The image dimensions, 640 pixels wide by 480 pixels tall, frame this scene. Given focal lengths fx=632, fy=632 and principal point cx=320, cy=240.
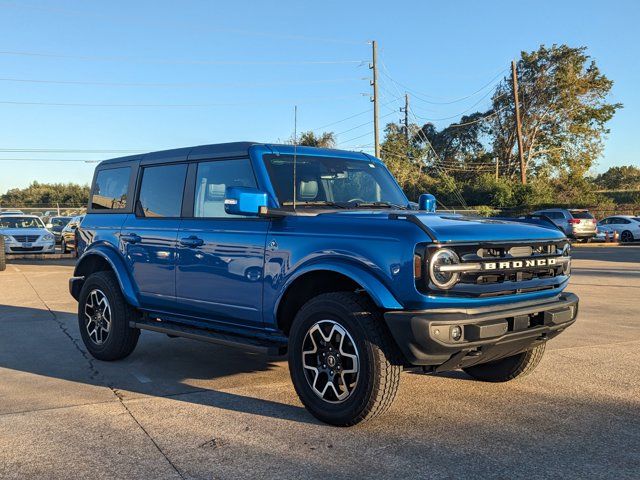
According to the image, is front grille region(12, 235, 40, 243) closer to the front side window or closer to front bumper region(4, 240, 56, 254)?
front bumper region(4, 240, 56, 254)

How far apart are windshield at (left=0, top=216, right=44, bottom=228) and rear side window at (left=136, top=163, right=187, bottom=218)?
58.5ft

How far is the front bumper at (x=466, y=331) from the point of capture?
3873mm

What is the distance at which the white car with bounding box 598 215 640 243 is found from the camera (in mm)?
31031

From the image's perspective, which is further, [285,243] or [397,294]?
[285,243]

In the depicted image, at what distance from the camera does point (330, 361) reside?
4.34 metres

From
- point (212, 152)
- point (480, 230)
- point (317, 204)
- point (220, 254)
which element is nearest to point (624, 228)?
point (317, 204)

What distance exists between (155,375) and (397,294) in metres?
2.84

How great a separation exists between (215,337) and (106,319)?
1715 millimetres

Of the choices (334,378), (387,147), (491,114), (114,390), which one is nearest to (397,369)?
(334,378)

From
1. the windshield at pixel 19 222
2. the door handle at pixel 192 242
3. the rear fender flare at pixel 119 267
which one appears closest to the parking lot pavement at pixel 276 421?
the rear fender flare at pixel 119 267

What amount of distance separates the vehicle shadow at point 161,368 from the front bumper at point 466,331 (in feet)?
3.45

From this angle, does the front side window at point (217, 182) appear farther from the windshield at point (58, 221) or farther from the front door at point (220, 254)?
the windshield at point (58, 221)

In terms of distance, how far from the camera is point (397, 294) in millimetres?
4039

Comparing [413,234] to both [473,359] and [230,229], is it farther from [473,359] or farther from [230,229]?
[230,229]
